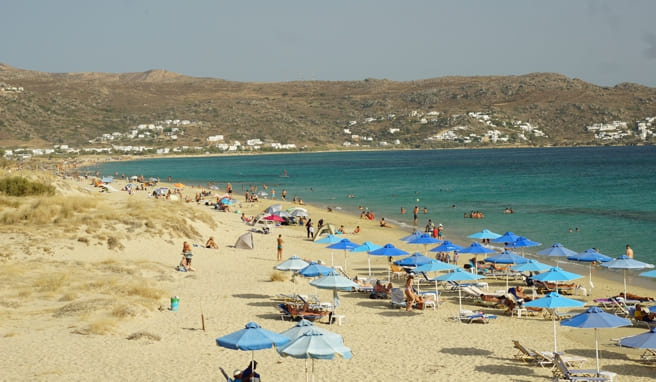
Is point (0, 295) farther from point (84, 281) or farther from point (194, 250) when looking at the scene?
point (194, 250)

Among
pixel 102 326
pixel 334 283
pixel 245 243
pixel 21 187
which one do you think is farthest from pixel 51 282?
pixel 21 187

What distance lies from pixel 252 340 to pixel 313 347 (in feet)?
3.53

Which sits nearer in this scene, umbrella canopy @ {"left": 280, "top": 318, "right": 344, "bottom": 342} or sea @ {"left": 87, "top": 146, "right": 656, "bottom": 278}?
umbrella canopy @ {"left": 280, "top": 318, "right": 344, "bottom": 342}

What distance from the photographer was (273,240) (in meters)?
29.0

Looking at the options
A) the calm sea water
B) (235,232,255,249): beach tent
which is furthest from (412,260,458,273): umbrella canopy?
the calm sea water

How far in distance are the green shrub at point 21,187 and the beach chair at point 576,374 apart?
27.4 m

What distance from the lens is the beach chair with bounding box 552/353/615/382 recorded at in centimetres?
1102

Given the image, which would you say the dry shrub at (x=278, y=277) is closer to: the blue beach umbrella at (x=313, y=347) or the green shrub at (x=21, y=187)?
the blue beach umbrella at (x=313, y=347)

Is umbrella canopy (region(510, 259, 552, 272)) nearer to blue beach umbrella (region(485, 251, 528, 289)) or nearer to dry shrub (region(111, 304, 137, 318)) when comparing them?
blue beach umbrella (region(485, 251, 528, 289))

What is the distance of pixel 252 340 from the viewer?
9.95 metres

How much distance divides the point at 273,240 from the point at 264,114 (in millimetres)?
148537

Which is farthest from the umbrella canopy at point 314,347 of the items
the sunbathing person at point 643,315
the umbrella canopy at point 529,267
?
the umbrella canopy at point 529,267

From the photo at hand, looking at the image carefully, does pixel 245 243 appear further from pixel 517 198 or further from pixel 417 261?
pixel 517 198

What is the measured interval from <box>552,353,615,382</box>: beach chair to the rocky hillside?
14088 centimetres
